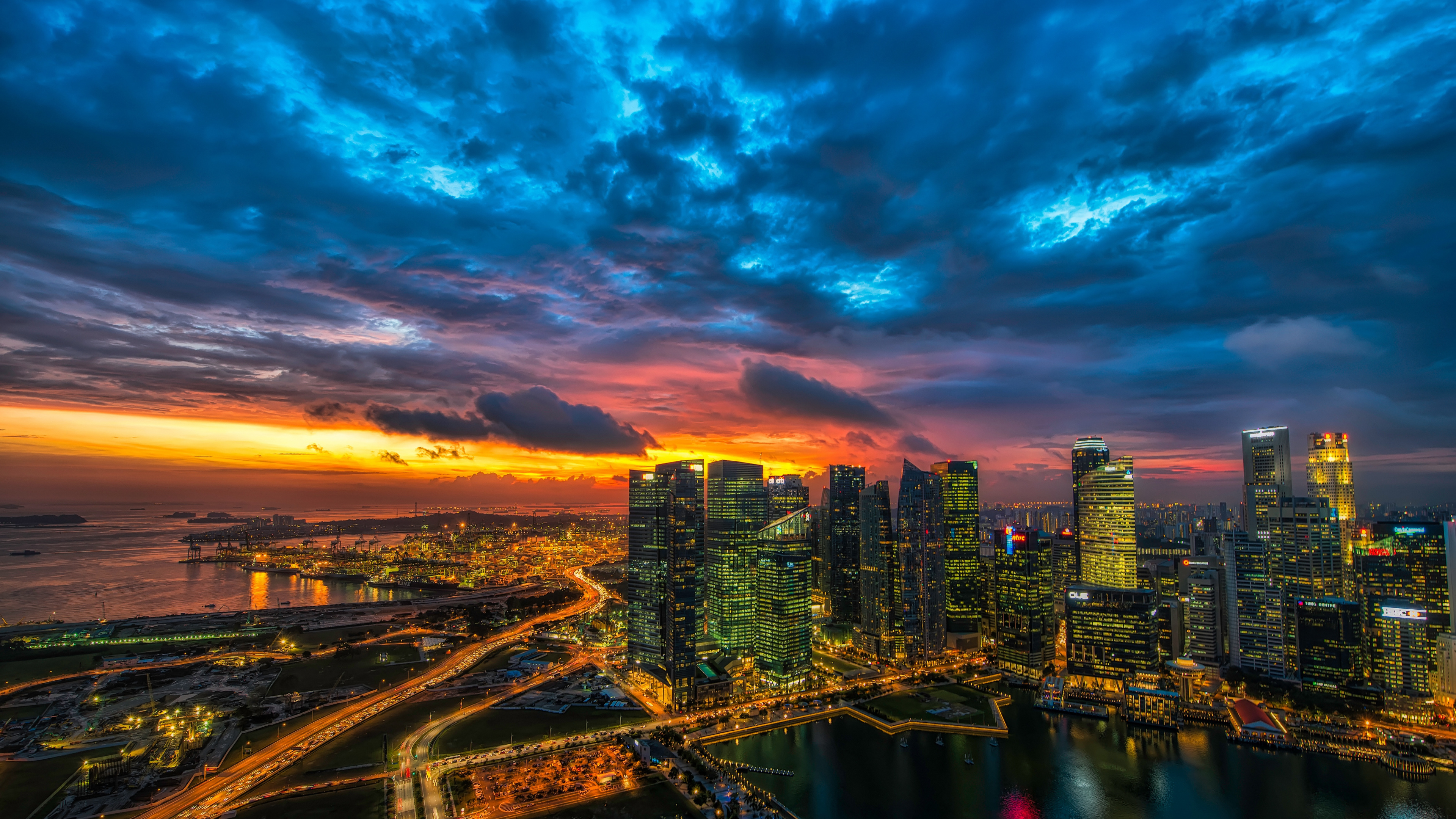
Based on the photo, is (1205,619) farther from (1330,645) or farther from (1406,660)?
(1406,660)

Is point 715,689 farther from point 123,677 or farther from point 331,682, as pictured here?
point 123,677

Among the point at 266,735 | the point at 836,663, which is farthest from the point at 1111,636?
the point at 266,735

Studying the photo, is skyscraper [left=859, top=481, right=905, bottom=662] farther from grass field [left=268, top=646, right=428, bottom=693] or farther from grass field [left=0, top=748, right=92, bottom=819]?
grass field [left=0, top=748, right=92, bottom=819]

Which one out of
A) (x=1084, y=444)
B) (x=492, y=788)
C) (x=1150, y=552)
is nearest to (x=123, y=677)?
(x=492, y=788)

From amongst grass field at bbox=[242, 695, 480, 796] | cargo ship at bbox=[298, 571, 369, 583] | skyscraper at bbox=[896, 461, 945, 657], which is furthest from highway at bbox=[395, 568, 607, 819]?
cargo ship at bbox=[298, 571, 369, 583]

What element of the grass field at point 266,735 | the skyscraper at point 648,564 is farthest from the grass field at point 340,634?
the skyscraper at point 648,564

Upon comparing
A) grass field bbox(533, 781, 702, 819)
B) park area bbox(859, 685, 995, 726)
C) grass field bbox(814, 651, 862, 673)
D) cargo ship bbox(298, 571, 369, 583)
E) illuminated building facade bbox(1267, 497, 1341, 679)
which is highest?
illuminated building facade bbox(1267, 497, 1341, 679)
